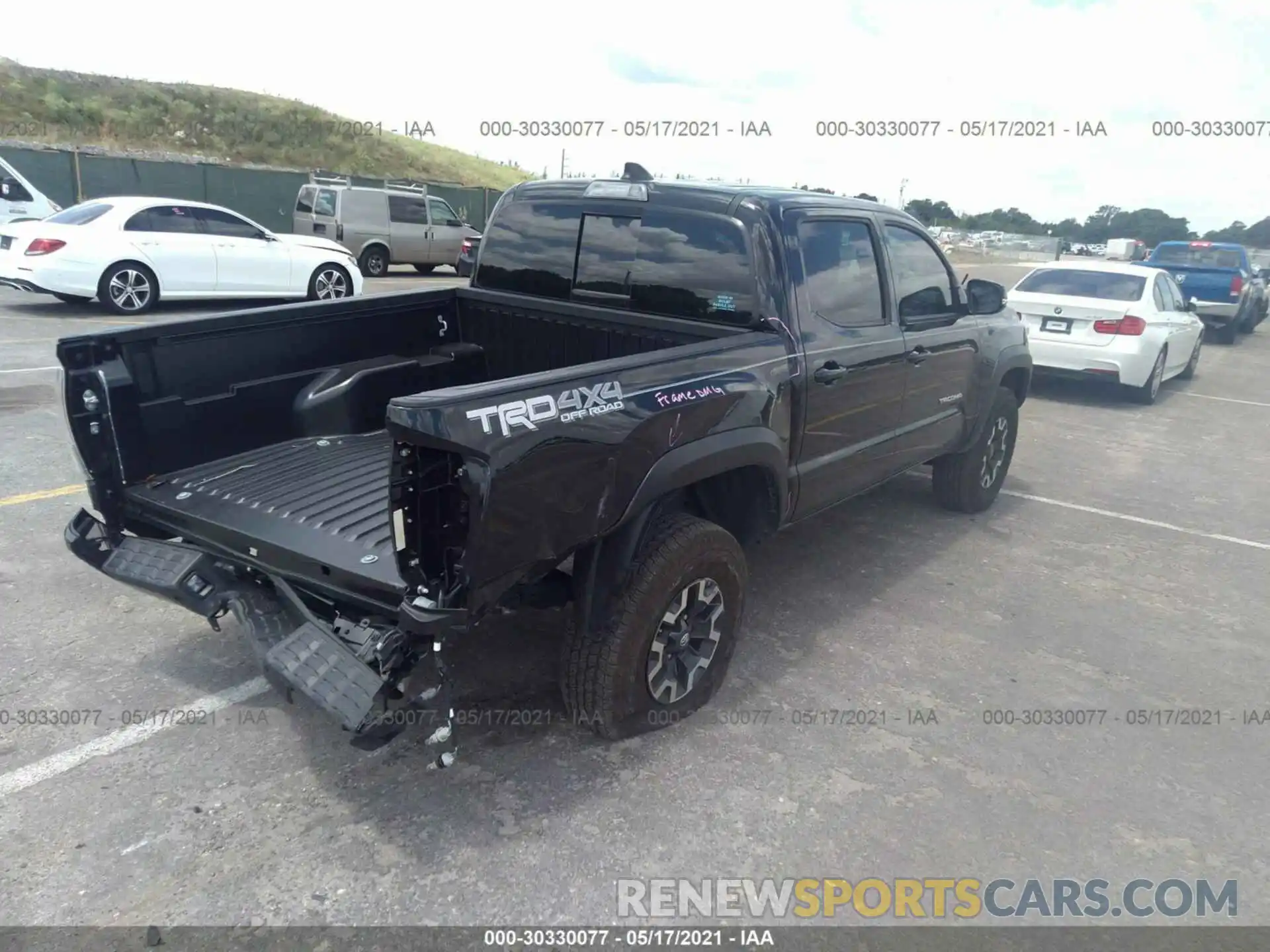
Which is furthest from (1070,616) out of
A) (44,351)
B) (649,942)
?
(44,351)

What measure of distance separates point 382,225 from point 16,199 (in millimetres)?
6530

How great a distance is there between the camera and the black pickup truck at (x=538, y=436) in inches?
106

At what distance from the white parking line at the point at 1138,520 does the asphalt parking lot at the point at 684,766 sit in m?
0.89

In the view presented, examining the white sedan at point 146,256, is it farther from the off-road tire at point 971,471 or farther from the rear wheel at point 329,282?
the off-road tire at point 971,471

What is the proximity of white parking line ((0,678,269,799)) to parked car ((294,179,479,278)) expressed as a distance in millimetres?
A: 16335

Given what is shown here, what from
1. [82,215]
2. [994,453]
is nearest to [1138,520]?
[994,453]

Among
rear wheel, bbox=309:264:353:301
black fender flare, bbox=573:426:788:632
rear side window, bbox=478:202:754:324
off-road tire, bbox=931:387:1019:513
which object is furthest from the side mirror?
rear wheel, bbox=309:264:353:301

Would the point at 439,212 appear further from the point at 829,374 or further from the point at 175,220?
the point at 829,374

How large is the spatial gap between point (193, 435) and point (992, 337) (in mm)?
4531

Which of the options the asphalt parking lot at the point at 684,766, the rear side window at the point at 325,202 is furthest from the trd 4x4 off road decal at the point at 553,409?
the rear side window at the point at 325,202

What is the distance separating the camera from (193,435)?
12.2ft

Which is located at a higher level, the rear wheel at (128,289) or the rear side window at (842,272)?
the rear side window at (842,272)

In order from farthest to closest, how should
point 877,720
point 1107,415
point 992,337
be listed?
1. point 1107,415
2. point 992,337
3. point 877,720

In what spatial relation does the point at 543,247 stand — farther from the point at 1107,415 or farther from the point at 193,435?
the point at 1107,415
